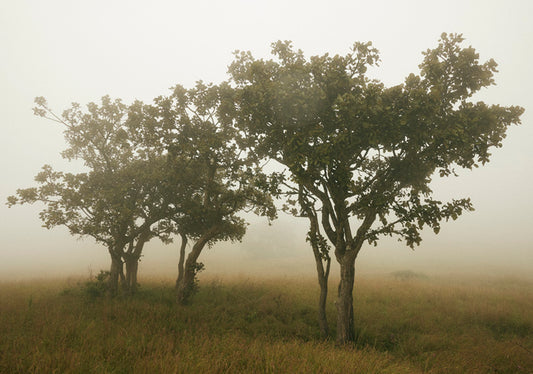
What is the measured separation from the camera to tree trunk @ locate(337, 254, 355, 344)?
916cm

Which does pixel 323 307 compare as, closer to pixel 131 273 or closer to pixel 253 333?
pixel 253 333

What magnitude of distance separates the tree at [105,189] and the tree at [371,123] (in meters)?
6.74

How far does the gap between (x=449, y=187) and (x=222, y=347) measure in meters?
236

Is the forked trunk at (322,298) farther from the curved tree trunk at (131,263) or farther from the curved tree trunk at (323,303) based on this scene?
the curved tree trunk at (131,263)

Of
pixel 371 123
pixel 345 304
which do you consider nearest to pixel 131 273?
pixel 345 304

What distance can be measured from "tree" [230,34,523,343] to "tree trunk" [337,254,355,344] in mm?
34

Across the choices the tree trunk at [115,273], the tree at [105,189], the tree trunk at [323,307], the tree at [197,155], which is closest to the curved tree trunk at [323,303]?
the tree trunk at [323,307]

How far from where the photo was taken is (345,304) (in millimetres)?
9352

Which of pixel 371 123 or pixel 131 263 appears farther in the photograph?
pixel 131 263

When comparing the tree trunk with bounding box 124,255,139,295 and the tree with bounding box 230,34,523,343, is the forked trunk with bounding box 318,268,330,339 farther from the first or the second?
the tree trunk with bounding box 124,255,139,295

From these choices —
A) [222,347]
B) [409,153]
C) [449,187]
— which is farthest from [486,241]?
[449,187]

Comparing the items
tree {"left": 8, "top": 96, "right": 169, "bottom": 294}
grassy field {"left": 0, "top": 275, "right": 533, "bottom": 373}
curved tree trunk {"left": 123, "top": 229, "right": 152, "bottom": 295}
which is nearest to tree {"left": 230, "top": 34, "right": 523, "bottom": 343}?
grassy field {"left": 0, "top": 275, "right": 533, "bottom": 373}

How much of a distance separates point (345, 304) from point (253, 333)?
3618mm

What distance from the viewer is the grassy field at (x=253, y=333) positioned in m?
5.93
